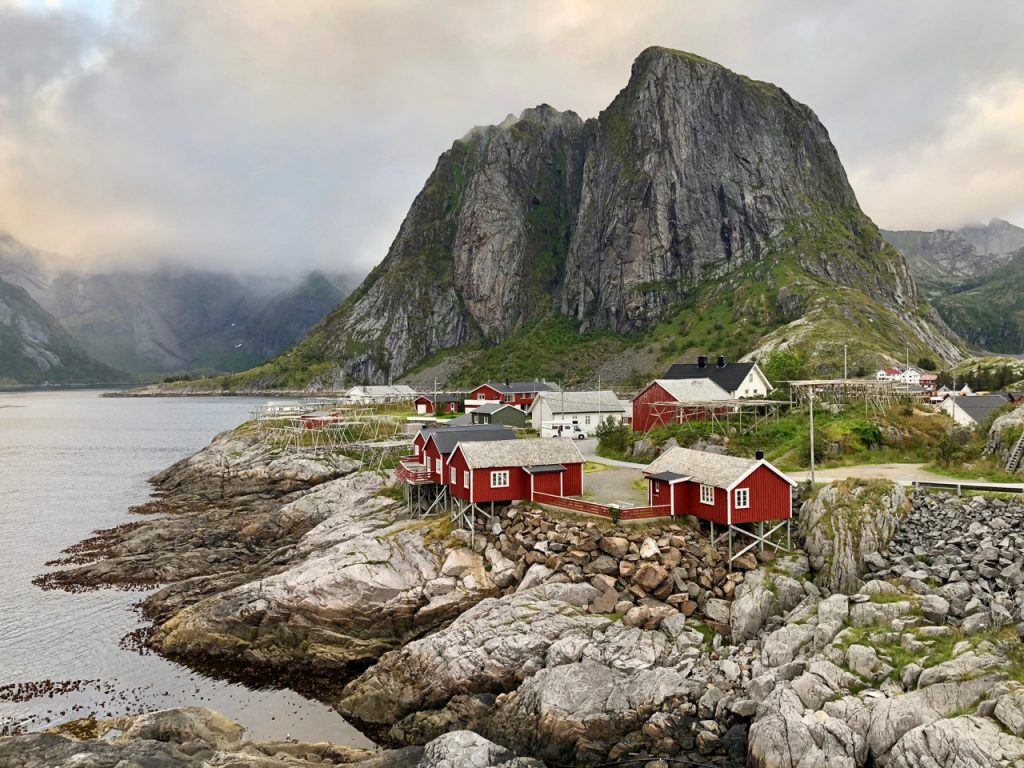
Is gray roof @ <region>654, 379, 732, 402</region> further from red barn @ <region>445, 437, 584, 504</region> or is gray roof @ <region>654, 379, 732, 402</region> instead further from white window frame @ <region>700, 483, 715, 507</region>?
white window frame @ <region>700, 483, 715, 507</region>

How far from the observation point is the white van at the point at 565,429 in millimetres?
73500

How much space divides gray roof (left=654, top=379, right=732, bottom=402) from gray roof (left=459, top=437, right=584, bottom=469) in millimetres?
20709

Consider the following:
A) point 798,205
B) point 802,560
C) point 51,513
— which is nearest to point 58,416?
point 51,513

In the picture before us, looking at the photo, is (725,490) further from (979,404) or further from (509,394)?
(509,394)

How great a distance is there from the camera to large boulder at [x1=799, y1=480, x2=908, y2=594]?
94.5 feet

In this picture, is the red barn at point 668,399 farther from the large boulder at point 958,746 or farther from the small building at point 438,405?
the small building at point 438,405

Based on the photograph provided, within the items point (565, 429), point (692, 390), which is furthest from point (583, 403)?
point (692, 390)

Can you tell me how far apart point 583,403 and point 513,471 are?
130 feet

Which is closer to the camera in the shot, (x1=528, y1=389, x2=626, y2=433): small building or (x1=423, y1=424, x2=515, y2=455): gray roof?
(x1=423, y1=424, x2=515, y2=455): gray roof

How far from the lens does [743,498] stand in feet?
104

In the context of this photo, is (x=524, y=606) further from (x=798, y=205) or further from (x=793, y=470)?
(x=798, y=205)

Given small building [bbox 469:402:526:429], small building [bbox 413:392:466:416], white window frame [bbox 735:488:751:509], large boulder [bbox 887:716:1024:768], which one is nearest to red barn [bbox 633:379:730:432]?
small building [bbox 469:402:526:429]

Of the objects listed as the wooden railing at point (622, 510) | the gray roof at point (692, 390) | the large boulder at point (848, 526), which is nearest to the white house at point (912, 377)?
the gray roof at point (692, 390)

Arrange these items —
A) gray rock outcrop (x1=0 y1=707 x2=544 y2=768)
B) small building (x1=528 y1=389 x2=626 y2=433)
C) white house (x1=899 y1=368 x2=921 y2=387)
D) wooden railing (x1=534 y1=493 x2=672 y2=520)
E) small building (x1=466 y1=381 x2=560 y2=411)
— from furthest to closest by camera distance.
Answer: small building (x1=466 y1=381 x2=560 y2=411) < white house (x1=899 y1=368 x2=921 y2=387) < small building (x1=528 y1=389 x2=626 y2=433) < wooden railing (x1=534 y1=493 x2=672 y2=520) < gray rock outcrop (x1=0 y1=707 x2=544 y2=768)
